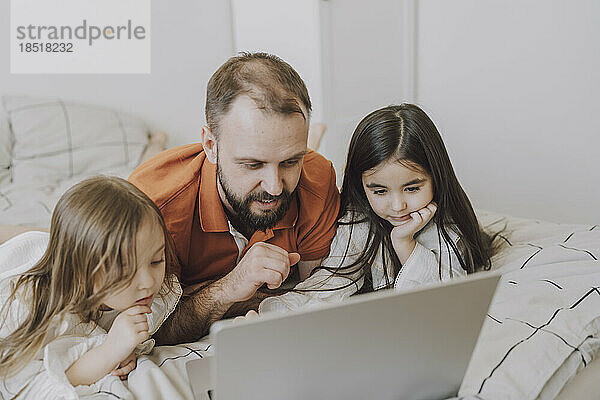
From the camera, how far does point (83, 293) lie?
3.06 ft

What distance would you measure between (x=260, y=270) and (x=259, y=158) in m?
0.20

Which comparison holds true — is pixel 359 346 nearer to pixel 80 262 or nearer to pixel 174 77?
pixel 80 262

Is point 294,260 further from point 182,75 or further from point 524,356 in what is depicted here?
point 182,75

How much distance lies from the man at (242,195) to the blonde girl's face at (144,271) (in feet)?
0.62

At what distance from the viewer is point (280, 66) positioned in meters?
1.22

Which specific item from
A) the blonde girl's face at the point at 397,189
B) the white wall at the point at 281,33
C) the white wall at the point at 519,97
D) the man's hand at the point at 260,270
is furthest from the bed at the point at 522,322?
the white wall at the point at 281,33

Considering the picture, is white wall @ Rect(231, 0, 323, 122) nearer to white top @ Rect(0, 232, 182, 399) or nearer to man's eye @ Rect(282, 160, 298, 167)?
man's eye @ Rect(282, 160, 298, 167)

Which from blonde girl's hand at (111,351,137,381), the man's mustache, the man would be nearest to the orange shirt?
the man

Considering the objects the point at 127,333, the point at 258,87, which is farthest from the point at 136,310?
the point at 258,87

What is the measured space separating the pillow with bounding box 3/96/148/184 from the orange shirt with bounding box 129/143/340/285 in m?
1.12

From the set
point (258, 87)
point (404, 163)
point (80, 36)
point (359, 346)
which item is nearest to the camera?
point (359, 346)

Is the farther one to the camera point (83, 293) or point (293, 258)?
point (293, 258)

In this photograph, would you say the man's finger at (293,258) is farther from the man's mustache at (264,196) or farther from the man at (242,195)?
the man's mustache at (264,196)

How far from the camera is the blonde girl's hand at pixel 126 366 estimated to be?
0.96m
